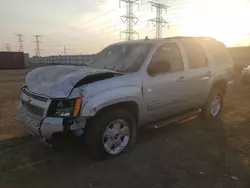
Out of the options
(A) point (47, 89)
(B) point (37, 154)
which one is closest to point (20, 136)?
(B) point (37, 154)

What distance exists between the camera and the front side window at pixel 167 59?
17.0 feet

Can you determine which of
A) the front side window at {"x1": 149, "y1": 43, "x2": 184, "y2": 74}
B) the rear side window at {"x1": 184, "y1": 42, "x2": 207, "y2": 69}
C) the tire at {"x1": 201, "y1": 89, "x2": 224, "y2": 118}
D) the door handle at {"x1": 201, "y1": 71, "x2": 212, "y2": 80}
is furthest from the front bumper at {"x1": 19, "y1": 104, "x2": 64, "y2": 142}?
the tire at {"x1": 201, "y1": 89, "x2": 224, "y2": 118}

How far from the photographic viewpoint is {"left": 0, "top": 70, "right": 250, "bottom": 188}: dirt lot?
390 centimetres

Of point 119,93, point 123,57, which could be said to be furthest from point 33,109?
point 123,57

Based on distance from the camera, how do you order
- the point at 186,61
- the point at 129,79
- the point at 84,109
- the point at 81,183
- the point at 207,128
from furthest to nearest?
the point at 207,128 < the point at 186,61 < the point at 129,79 < the point at 84,109 < the point at 81,183

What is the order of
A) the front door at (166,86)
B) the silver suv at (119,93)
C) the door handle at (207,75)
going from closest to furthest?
the silver suv at (119,93), the front door at (166,86), the door handle at (207,75)

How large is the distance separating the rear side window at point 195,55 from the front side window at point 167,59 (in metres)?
0.36

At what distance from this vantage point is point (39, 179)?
13.0 feet

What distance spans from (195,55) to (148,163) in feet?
9.53

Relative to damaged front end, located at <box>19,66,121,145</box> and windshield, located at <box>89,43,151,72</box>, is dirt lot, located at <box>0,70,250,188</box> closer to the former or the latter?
damaged front end, located at <box>19,66,121,145</box>

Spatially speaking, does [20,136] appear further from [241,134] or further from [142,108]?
[241,134]

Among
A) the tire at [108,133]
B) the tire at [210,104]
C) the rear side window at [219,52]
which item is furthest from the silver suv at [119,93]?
the rear side window at [219,52]

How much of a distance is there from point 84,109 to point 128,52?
1.91 m

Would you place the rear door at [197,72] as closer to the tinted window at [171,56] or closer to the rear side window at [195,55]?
the rear side window at [195,55]
